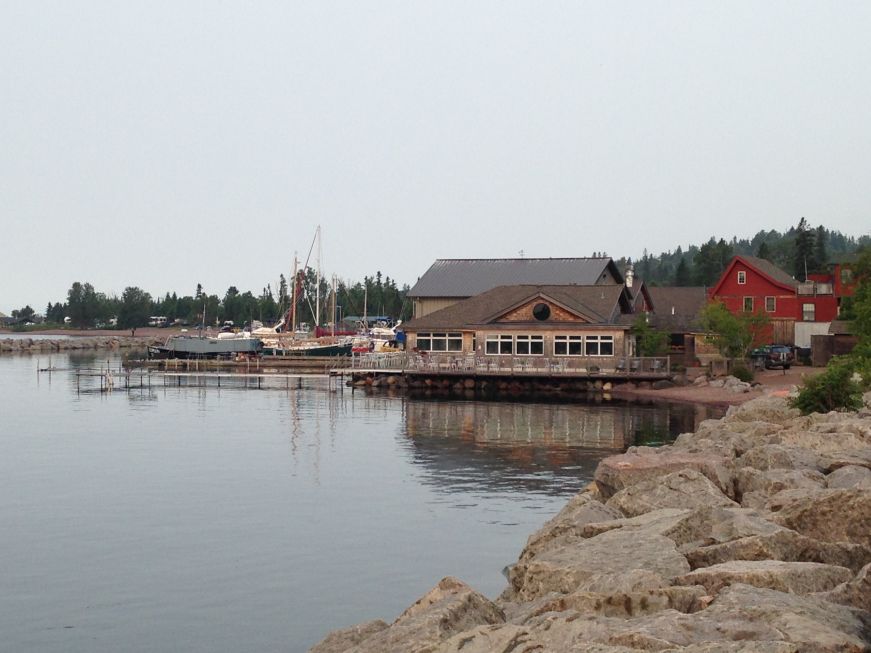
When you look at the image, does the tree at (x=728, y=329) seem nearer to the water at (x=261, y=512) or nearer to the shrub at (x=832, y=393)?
the water at (x=261, y=512)

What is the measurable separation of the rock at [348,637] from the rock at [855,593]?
4735 millimetres

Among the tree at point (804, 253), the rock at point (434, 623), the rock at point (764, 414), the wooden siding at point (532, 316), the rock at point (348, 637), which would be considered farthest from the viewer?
the tree at point (804, 253)

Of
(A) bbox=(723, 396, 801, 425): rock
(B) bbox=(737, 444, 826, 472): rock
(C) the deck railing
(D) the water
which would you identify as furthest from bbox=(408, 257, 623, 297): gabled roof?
(B) bbox=(737, 444, 826, 472): rock

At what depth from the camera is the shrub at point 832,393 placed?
29.4 m

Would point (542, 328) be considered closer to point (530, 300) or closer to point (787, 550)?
point (530, 300)

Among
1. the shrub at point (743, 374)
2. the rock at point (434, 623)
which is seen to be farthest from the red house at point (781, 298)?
Result: the rock at point (434, 623)

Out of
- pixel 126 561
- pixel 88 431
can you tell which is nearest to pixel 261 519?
pixel 126 561

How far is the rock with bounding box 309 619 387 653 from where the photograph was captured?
452 inches

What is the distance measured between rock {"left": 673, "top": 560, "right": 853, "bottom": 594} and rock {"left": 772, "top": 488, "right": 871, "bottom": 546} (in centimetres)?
188

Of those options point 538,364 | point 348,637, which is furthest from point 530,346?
point 348,637

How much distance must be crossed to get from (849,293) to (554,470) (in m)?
44.3

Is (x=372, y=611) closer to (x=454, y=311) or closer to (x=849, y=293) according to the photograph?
(x=454, y=311)

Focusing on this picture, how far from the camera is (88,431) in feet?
142

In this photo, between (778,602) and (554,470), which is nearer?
(778,602)
